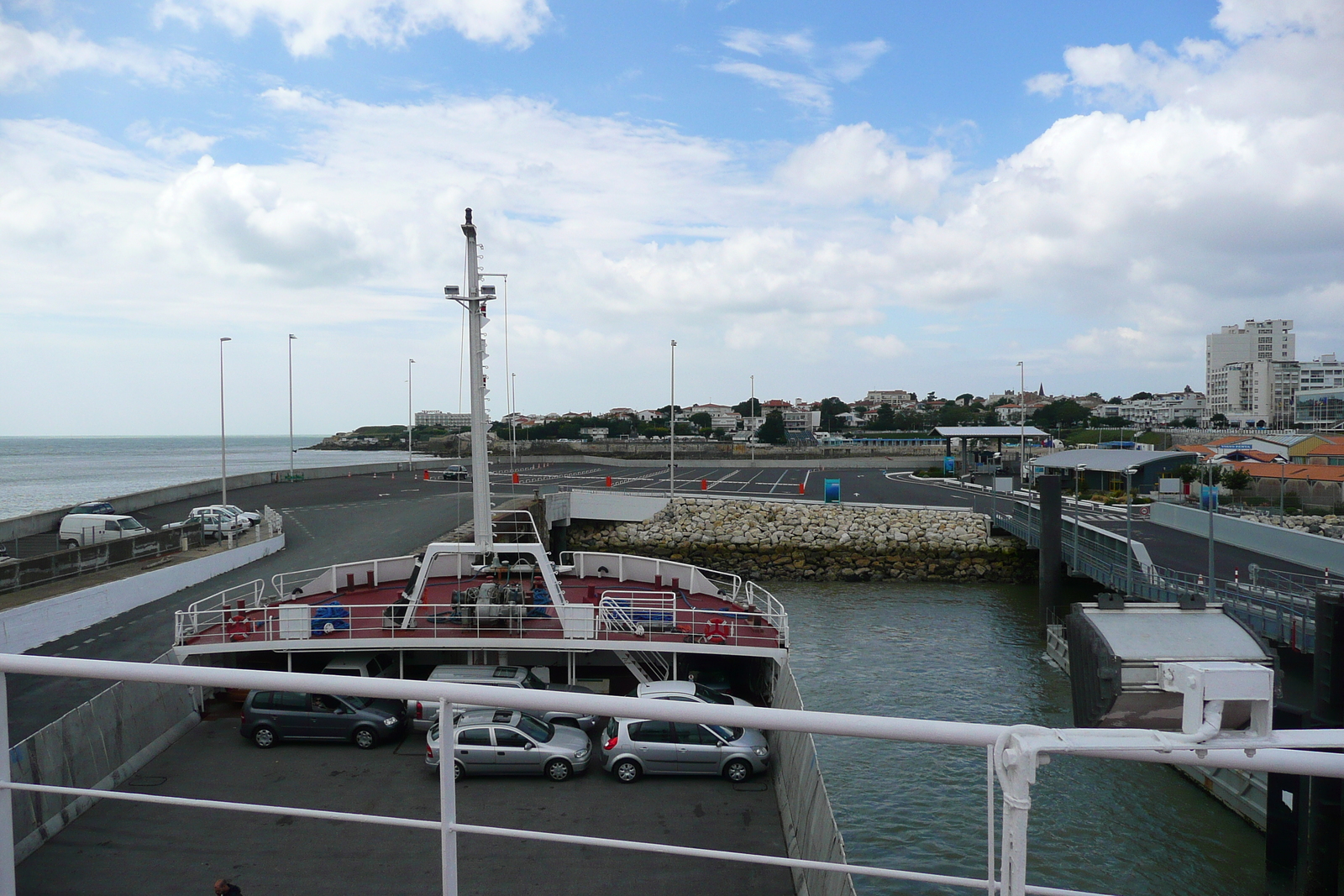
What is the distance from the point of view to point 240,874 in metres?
5.43

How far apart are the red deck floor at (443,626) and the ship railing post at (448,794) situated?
8.87 metres

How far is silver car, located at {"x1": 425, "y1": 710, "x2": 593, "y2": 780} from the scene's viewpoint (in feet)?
27.0

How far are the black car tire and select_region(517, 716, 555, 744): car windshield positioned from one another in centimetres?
79

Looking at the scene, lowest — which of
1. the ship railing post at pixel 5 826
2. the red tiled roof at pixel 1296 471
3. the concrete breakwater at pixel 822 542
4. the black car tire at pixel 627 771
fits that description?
the concrete breakwater at pixel 822 542

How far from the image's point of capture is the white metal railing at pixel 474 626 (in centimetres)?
1180

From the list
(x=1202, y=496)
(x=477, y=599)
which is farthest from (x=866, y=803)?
(x=1202, y=496)

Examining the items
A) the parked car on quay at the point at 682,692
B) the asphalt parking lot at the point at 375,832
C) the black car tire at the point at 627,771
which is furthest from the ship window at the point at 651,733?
the parked car on quay at the point at 682,692

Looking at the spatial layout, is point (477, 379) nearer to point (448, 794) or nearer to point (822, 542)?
point (448, 794)

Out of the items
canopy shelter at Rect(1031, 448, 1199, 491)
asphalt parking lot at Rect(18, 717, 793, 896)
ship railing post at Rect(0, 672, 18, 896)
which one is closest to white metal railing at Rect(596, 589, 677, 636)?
asphalt parking lot at Rect(18, 717, 793, 896)

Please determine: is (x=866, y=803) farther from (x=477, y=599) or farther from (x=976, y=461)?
(x=976, y=461)

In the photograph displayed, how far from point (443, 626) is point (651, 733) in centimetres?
484

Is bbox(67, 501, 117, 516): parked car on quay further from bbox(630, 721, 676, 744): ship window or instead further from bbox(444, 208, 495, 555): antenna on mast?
bbox(630, 721, 676, 744): ship window

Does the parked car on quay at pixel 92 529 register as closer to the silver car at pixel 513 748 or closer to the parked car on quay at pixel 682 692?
the parked car on quay at pixel 682 692

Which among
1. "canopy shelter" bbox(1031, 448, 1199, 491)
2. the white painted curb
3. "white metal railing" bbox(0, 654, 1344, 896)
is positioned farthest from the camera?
"canopy shelter" bbox(1031, 448, 1199, 491)
